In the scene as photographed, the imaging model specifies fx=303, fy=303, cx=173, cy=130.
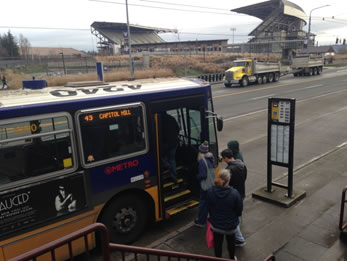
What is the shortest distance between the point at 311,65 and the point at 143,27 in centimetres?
9081

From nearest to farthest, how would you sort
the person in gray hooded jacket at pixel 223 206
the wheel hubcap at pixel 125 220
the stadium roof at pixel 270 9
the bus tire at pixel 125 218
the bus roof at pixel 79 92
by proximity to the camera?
the person in gray hooded jacket at pixel 223 206
the bus roof at pixel 79 92
the bus tire at pixel 125 218
the wheel hubcap at pixel 125 220
the stadium roof at pixel 270 9

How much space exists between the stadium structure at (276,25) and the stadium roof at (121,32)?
104 ft

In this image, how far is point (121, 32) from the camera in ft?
394

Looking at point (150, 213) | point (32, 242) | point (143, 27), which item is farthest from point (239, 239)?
point (143, 27)

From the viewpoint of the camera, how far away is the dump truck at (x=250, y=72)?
3101 cm

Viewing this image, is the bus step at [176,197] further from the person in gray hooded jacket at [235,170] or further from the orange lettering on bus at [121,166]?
the person in gray hooded jacket at [235,170]

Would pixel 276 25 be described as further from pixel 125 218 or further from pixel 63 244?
pixel 63 244

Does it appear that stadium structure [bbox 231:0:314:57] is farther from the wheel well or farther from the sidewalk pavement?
the wheel well

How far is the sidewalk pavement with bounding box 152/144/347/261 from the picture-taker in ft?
16.5

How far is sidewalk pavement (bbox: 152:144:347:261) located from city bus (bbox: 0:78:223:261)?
805 millimetres

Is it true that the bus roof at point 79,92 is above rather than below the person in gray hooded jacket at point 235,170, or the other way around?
above

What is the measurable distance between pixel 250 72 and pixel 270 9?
79936 mm

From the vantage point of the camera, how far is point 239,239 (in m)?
5.21

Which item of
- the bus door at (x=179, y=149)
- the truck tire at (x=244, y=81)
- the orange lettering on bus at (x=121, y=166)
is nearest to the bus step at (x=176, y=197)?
the bus door at (x=179, y=149)
